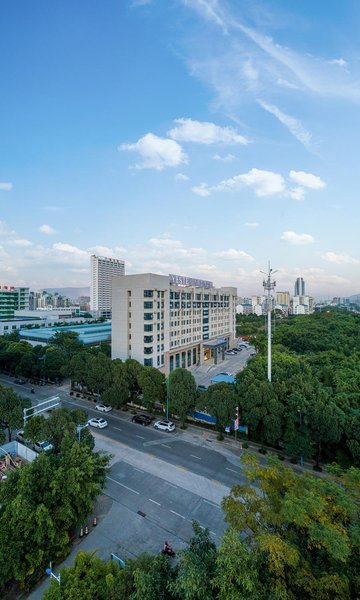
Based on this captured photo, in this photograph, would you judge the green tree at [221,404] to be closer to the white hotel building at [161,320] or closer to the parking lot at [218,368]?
the white hotel building at [161,320]

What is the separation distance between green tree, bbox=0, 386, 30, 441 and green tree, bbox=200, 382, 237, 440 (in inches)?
528

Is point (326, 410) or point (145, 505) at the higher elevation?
point (326, 410)

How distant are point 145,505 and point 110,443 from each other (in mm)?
7717

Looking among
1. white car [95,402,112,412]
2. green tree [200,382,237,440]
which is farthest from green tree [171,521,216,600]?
white car [95,402,112,412]

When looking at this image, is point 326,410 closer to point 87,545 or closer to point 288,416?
point 288,416

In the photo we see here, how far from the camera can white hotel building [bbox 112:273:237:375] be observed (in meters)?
36.2

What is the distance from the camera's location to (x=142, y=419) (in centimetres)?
2719

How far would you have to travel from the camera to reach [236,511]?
34.4ft

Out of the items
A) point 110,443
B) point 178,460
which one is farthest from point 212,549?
point 110,443

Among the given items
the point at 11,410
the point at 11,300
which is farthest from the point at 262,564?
the point at 11,300

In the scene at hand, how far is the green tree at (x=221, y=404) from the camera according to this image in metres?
22.5

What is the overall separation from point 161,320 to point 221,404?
17394 millimetres

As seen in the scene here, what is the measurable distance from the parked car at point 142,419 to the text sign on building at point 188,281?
19.3 meters

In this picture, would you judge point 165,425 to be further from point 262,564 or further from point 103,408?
point 262,564
